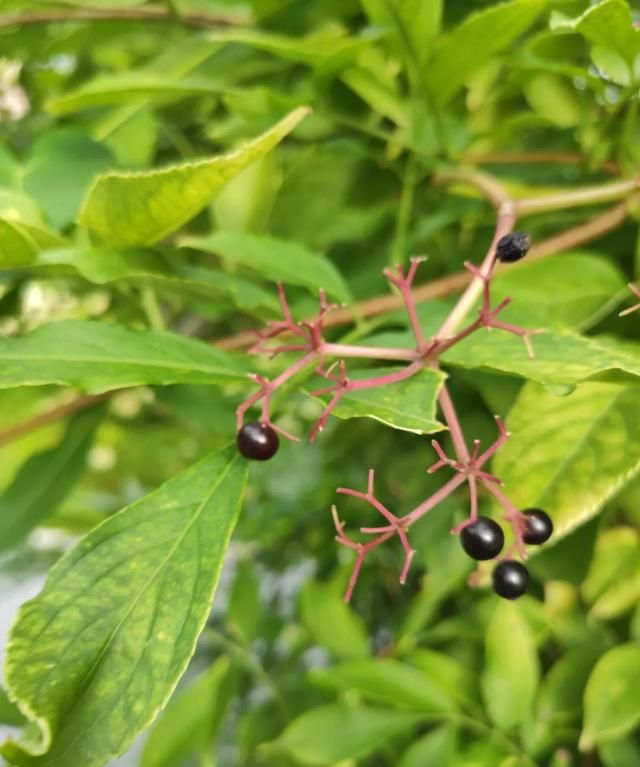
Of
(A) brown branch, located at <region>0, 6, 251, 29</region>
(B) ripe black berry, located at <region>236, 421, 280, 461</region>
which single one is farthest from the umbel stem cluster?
(A) brown branch, located at <region>0, 6, 251, 29</region>

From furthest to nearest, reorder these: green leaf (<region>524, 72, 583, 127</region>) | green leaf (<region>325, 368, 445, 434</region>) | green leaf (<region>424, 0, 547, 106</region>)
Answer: green leaf (<region>524, 72, 583, 127</region>), green leaf (<region>424, 0, 547, 106</region>), green leaf (<region>325, 368, 445, 434</region>)

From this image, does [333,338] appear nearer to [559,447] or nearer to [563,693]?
[559,447]

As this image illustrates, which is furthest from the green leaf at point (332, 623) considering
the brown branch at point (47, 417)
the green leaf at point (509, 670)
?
the brown branch at point (47, 417)

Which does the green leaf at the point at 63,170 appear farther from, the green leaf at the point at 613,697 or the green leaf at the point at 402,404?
the green leaf at the point at 613,697

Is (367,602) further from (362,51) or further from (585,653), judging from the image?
(362,51)

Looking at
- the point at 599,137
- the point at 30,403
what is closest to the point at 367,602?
the point at 30,403

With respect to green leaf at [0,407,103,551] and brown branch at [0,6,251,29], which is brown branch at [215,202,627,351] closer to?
green leaf at [0,407,103,551]
